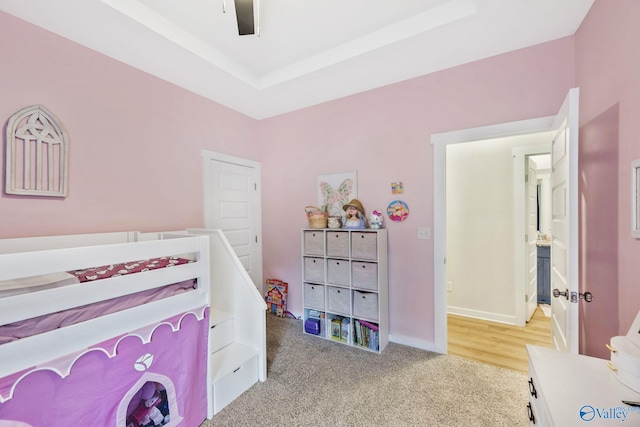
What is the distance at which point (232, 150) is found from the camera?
123 inches

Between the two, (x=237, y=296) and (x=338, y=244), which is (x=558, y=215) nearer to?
(x=338, y=244)

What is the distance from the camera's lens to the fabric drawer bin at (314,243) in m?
2.71

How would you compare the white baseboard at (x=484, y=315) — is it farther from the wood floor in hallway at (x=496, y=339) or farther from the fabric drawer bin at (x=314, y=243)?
the fabric drawer bin at (x=314, y=243)

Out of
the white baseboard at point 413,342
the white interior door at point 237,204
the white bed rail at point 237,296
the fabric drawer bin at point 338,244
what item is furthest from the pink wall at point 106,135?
the white baseboard at point 413,342

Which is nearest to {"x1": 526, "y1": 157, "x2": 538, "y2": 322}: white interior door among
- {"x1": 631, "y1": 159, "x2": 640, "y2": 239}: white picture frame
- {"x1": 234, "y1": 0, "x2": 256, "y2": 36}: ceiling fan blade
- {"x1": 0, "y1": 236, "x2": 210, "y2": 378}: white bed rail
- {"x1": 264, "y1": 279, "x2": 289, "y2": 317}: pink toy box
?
{"x1": 631, "y1": 159, "x2": 640, "y2": 239}: white picture frame

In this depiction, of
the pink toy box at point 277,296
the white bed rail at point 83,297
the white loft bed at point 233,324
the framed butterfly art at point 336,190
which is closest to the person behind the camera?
the white bed rail at point 83,297

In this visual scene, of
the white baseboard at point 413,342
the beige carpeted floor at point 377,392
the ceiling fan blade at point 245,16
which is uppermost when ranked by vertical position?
the ceiling fan blade at point 245,16

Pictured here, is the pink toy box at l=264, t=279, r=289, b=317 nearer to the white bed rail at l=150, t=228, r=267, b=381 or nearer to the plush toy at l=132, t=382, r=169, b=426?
the white bed rail at l=150, t=228, r=267, b=381

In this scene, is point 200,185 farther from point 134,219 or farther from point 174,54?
point 174,54

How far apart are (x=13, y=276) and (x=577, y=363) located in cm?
206

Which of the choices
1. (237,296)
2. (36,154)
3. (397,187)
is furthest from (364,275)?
(36,154)

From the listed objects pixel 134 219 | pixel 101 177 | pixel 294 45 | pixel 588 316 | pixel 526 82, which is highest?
pixel 294 45

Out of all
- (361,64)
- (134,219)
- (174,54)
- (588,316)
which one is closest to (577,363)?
(588,316)

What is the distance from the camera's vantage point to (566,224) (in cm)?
143
